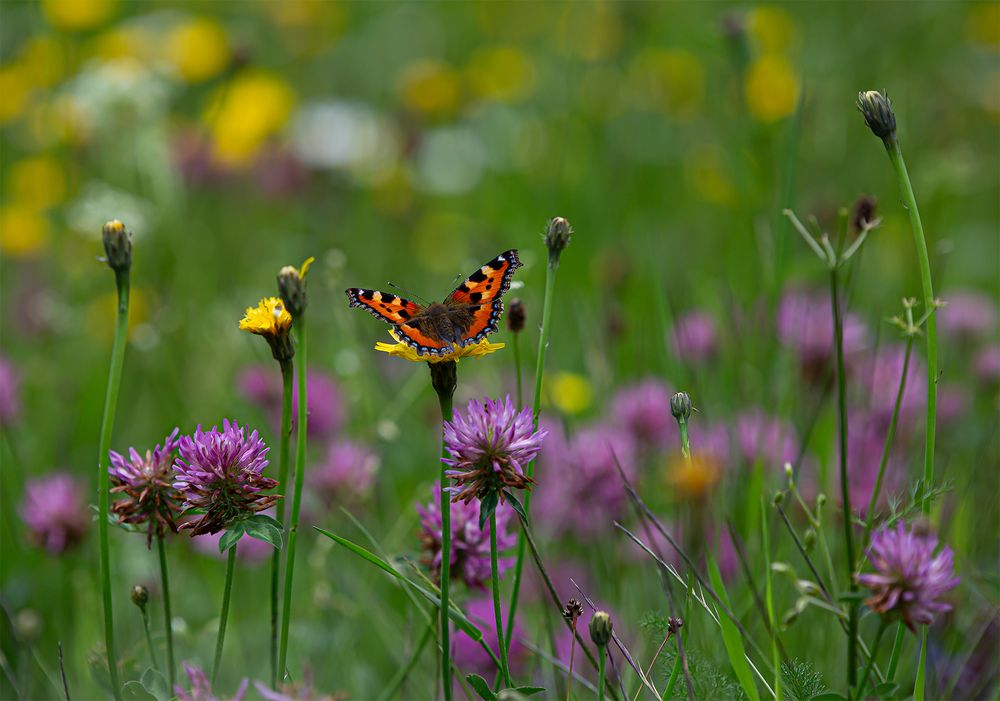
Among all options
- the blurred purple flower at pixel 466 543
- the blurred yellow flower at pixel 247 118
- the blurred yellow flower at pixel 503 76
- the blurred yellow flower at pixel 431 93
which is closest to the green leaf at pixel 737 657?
the blurred purple flower at pixel 466 543

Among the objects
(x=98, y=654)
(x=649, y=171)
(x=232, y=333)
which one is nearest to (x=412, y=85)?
(x=649, y=171)

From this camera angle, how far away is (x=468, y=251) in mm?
4031

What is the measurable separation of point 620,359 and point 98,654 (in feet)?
4.59

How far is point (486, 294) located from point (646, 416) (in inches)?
29.9

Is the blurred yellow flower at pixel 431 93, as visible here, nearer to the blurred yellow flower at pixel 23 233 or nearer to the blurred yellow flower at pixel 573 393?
the blurred yellow flower at pixel 23 233

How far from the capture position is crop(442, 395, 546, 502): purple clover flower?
1.17m

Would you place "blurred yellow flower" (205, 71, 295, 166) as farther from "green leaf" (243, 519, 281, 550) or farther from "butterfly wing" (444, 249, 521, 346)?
"green leaf" (243, 519, 281, 550)

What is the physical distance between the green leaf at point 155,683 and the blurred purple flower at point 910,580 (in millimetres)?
767

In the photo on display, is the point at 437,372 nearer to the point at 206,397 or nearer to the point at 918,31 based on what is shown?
the point at 206,397

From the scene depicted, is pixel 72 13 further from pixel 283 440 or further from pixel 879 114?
pixel 879 114

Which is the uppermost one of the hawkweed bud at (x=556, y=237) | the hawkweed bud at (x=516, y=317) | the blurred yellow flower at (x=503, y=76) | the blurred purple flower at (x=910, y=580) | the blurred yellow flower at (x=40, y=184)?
the blurred yellow flower at (x=503, y=76)

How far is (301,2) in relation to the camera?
5918 millimetres

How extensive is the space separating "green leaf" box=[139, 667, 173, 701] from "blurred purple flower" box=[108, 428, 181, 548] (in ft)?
0.47

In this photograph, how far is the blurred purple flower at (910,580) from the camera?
1.04 m
